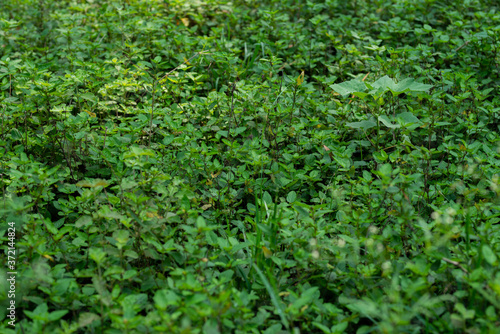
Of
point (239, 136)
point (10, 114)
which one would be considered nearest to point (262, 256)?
point (239, 136)

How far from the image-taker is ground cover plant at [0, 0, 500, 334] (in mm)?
1984

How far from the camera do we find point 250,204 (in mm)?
2740

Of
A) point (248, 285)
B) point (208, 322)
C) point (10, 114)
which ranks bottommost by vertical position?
point (248, 285)

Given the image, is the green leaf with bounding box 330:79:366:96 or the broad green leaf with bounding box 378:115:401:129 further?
the green leaf with bounding box 330:79:366:96

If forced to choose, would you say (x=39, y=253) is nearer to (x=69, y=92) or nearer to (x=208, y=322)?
(x=208, y=322)

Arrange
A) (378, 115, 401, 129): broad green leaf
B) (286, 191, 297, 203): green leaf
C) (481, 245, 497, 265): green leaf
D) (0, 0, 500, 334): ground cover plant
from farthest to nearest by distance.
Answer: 1. (378, 115, 401, 129): broad green leaf
2. (286, 191, 297, 203): green leaf
3. (0, 0, 500, 334): ground cover plant
4. (481, 245, 497, 265): green leaf

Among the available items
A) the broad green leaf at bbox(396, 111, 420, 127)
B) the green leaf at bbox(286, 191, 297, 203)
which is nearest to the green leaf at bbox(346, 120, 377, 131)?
the broad green leaf at bbox(396, 111, 420, 127)

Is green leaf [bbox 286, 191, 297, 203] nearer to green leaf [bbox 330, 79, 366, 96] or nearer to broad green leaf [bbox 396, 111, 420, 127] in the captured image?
broad green leaf [bbox 396, 111, 420, 127]

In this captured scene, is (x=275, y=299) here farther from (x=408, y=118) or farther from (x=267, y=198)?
(x=408, y=118)

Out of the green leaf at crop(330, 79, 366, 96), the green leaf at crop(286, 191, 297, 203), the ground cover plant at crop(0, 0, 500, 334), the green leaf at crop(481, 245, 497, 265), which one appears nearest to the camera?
the green leaf at crop(481, 245, 497, 265)

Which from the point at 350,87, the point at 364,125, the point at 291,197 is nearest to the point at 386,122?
the point at 364,125

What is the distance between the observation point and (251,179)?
2.81 metres

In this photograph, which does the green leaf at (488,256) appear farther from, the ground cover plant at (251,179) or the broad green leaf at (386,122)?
the broad green leaf at (386,122)

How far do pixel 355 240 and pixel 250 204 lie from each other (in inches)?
30.1
